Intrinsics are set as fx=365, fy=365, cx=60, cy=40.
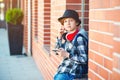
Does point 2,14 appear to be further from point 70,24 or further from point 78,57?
point 78,57

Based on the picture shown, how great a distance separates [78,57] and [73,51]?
0.08 m

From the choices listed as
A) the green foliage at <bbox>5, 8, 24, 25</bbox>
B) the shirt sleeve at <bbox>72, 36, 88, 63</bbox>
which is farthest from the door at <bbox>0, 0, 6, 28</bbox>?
the shirt sleeve at <bbox>72, 36, 88, 63</bbox>

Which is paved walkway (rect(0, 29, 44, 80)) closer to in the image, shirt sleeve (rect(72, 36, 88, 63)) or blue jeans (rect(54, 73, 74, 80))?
blue jeans (rect(54, 73, 74, 80))

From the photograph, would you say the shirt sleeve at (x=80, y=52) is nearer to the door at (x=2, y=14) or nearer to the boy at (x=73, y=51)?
the boy at (x=73, y=51)

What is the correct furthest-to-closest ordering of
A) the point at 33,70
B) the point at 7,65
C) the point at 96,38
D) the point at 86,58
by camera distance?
the point at 7,65, the point at 33,70, the point at 86,58, the point at 96,38

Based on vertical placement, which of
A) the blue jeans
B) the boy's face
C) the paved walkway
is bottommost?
the paved walkway

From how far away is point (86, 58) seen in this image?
146 inches

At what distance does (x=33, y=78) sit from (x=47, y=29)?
115 centimetres

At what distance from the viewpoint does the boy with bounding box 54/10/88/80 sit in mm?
3705

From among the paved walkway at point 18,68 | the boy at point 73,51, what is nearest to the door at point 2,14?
the paved walkway at point 18,68

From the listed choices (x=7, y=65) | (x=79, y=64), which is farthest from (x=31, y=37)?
(x=79, y=64)

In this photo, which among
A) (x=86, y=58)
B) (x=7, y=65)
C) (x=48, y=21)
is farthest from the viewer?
(x=7, y=65)

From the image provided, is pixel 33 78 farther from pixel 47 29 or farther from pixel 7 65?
pixel 7 65

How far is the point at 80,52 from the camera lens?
12.1 ft
